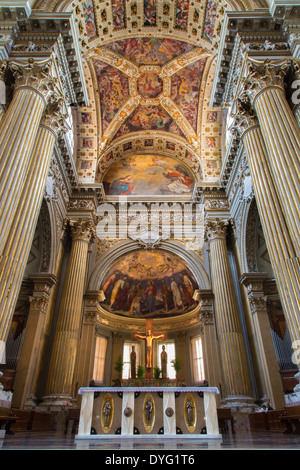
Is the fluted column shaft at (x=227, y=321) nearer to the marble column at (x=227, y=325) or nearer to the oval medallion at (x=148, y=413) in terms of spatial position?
the marble column at (x=227, y=325)

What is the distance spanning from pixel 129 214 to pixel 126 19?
26.1ft

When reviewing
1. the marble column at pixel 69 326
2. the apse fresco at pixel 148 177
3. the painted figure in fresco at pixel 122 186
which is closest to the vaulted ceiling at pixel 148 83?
the apse fresco at pixel 148 177

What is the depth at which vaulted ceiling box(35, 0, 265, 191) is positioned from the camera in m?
11.2

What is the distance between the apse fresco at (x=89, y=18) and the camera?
33.4ft

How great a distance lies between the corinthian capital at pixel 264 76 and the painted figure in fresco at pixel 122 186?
890 centimetres

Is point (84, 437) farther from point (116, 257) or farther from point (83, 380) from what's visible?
point (116, 257)

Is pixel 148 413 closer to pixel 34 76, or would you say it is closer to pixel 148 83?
pixel 34 76

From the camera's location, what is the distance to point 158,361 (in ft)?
59.2

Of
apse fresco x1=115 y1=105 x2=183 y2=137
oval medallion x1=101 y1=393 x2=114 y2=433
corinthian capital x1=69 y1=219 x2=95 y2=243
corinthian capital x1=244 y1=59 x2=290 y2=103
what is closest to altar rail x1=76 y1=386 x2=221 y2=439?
oval medallion x1=101 y1=393 x2=114 y2=433

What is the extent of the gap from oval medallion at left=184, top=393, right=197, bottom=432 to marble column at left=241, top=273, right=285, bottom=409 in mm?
4509

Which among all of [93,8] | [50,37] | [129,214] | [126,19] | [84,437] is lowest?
[84,437]

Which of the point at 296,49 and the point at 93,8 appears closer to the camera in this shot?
the point at 296,49

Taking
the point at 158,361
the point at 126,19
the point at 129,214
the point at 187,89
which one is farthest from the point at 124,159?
the point at 158,361

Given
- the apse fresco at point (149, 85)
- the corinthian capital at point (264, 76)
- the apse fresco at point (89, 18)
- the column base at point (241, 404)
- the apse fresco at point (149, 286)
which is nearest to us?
the corinthian capital at point (264, 76)
